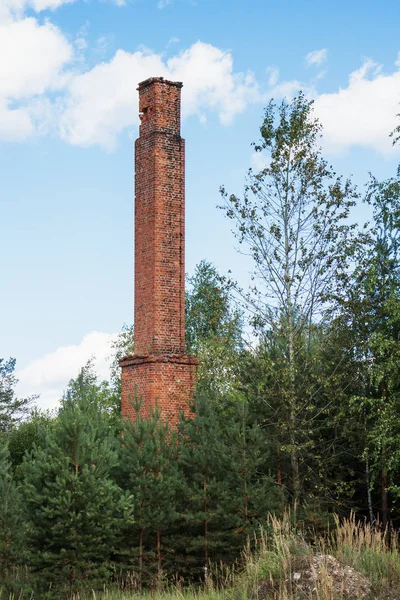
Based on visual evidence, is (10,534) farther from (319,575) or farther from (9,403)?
(9,403)

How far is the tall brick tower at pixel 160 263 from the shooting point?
60.2ft

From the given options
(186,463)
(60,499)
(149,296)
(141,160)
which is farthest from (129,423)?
(141,160)

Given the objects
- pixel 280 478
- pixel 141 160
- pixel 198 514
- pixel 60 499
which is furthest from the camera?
pixel 141 160

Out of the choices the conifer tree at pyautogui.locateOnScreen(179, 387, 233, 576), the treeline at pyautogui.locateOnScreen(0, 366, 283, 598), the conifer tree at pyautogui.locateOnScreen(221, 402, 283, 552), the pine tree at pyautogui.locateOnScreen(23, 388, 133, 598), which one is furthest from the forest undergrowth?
the conifer tree at pyautogui.locateOnScreen(221, 402, 283, 552)

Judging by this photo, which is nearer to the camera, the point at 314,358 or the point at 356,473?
the point at 314,358

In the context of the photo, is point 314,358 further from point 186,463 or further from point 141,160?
point 141,160

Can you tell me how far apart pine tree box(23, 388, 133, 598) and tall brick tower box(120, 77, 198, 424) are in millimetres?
3509

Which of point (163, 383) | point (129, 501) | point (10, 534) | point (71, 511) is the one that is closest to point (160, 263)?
point (163, 383)

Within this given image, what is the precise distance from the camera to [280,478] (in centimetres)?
1789

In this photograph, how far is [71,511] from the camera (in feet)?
46.5

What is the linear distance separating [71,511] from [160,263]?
635 cm

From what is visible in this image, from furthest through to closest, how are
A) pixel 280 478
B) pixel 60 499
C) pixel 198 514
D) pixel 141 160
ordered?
pixel 141 160, pixel 280 478, pixel 198 514, pixel 60 499

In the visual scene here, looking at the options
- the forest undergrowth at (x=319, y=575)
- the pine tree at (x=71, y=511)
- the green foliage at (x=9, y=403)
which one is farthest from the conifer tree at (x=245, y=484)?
the green foliage at (x=9, y=403)

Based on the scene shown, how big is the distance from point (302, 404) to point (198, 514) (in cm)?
393
